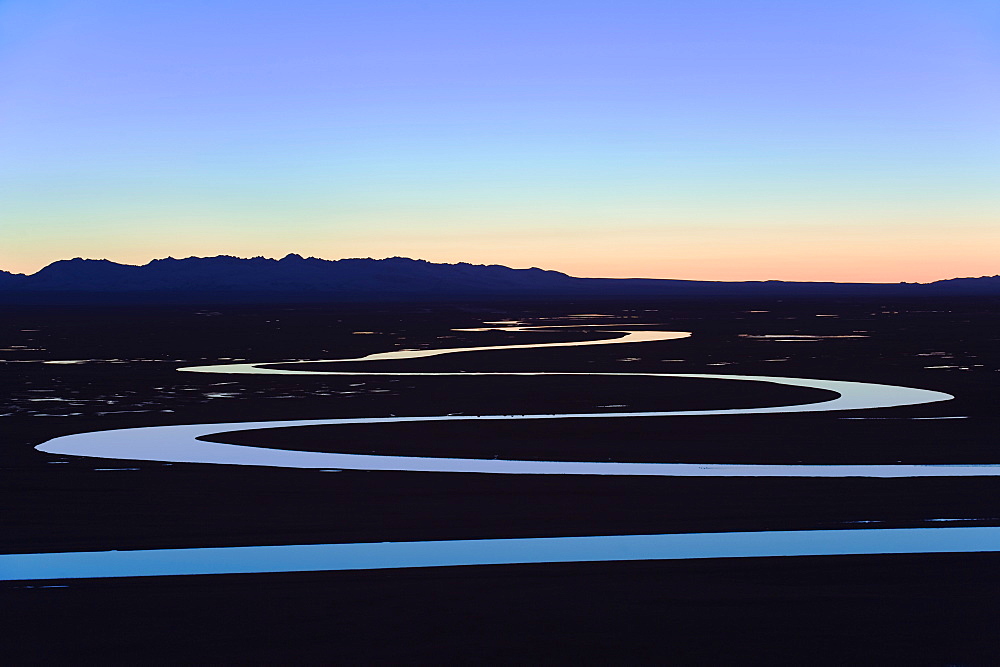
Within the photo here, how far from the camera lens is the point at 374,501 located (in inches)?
552

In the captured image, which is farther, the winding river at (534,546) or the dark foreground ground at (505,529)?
the winding river at (534,546)

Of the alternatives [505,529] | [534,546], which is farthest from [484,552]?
[505,529]

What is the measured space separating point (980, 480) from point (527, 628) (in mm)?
8272

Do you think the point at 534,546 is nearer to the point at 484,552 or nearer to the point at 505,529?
the point at 484,552

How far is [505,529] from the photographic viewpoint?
1240 cm

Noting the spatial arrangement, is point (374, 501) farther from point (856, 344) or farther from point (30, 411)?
point (856, 344)

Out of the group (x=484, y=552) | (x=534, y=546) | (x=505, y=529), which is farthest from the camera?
(x=505, y=529)

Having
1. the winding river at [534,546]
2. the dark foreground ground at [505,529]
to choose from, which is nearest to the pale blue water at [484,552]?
the winding river at [534,546]

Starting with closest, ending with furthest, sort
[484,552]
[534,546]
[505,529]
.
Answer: [484,552]
[534,546]
[505,529]

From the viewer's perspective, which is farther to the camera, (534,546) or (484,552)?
(534,546)

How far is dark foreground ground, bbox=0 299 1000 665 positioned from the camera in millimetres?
8422

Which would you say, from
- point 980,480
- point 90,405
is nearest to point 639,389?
point 90,405

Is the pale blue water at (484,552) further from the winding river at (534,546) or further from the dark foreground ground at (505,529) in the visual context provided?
the dark foreground ground at (505,529)

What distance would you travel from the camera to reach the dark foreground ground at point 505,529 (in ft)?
27.6
